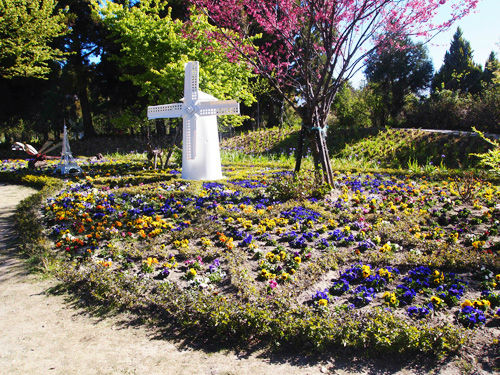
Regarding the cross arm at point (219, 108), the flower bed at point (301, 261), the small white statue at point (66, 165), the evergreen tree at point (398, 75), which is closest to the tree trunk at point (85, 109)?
the small white statue at point (66, 165)

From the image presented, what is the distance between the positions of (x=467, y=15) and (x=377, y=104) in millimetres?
15129

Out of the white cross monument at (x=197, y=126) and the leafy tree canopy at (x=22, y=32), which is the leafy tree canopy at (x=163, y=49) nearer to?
the white cross monument at (x=197, y=126)

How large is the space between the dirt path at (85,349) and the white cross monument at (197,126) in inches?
258

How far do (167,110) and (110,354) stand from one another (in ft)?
28.1

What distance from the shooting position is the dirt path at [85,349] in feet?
10.1

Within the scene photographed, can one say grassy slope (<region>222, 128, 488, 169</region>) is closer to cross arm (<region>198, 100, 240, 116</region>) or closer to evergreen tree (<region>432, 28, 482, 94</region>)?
cross arm (<region>198, 100, 240, 116</region>)

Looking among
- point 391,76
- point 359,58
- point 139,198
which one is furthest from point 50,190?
point 391,76

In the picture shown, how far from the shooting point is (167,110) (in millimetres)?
10750

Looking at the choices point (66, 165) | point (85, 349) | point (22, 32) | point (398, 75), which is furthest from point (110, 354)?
point (398, 75)

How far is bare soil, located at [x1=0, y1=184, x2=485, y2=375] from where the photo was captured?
3.04 m

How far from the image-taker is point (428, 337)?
3090 millimetres

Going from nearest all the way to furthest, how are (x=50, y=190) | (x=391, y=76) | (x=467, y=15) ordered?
(x=467, y=15)
(x=50, y=190)
(x=391, y=76)

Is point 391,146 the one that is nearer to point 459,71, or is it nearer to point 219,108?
point 219,108

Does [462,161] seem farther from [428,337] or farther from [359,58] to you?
[428,337]
